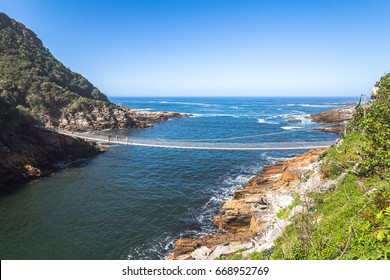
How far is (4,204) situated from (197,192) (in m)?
12.2

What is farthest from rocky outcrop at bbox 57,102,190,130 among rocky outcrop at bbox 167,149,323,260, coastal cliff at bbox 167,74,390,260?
coastal cliff at bbox 167,74,390,260

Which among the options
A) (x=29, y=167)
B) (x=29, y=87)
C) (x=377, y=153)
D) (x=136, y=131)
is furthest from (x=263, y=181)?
(x=29, y=87)

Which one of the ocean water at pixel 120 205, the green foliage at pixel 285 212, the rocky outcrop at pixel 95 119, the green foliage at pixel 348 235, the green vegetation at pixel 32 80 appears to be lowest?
the ocean water at pixel 120 205

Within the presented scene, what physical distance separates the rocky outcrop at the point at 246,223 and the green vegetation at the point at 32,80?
3040 centimetres

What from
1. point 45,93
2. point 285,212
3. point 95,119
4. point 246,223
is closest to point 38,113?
point 45,93

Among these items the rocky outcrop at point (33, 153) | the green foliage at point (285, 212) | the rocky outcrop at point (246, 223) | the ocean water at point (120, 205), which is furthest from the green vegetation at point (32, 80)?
the green foliage at point (285, 212)

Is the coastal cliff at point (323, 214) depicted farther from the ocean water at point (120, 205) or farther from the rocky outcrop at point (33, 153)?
the rocky outcrop at point (33, 153)

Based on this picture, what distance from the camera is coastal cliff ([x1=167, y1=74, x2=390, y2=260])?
167 inches

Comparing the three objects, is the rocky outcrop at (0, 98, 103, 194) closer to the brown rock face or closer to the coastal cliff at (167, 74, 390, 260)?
the coastal cliff at (167, 74, 390, 260)

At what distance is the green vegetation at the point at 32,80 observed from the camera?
34719 millimetres

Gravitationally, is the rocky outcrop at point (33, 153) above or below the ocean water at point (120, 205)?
above

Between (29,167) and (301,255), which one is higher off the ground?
(301,255)

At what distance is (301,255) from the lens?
4.20 meters

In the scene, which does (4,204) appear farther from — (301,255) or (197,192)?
(301,255)
